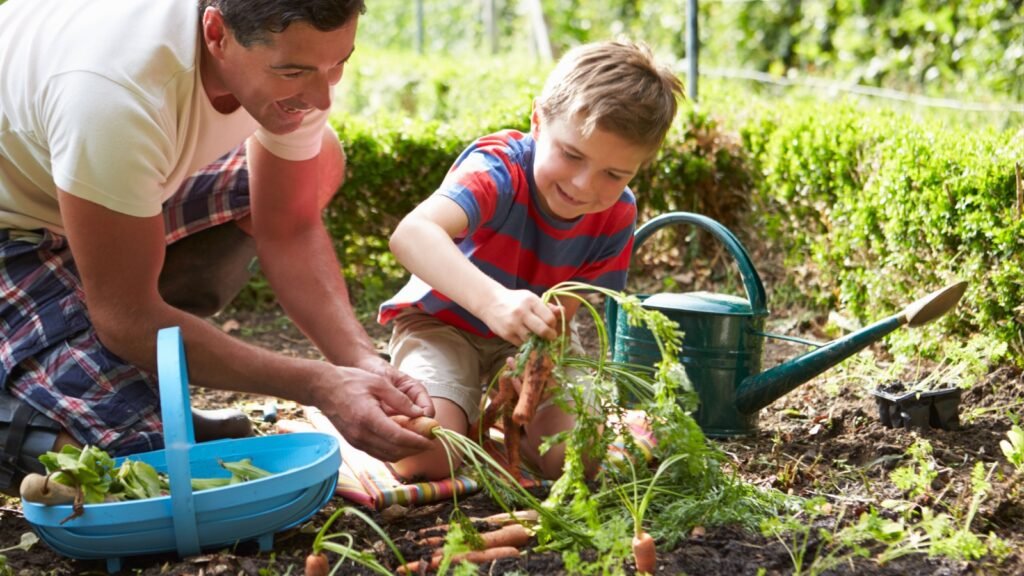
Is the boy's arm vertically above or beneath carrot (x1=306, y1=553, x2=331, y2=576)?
above

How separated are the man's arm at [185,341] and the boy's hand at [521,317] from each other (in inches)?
12.9

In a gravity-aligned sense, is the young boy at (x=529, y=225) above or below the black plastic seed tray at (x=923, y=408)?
above

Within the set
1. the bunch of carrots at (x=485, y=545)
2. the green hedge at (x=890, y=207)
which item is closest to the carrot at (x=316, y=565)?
the bunch of carrots at (x=485, y=545)

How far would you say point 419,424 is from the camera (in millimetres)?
2377

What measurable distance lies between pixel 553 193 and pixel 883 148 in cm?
166

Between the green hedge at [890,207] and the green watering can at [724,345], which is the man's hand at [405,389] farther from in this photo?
the green hedge at [890,207]

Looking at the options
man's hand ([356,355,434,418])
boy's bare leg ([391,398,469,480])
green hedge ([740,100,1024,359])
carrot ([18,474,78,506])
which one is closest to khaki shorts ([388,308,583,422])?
boy's bare leg ([391,398,469,480])

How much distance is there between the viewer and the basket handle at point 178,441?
1.96 metres

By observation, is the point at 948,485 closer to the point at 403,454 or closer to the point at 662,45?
the point at 403,454

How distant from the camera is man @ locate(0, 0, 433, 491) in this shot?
7.45 feet

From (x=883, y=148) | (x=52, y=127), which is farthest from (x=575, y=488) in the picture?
(x=883, y=148)

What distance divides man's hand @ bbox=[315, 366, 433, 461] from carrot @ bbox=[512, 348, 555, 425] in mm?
242

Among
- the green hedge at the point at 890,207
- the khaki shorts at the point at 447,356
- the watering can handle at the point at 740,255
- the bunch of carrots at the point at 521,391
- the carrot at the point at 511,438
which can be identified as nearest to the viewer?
the bunch of carrots at the point at 521,391

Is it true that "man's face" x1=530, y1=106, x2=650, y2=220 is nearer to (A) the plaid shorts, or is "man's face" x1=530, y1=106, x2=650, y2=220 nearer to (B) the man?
(B) the man
